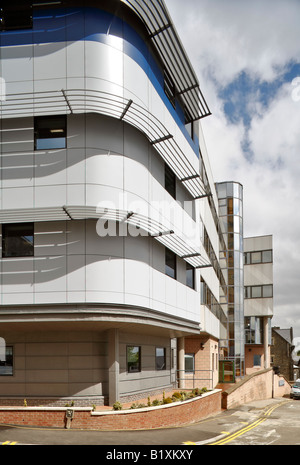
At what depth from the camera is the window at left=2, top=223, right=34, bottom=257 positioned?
62.7ft

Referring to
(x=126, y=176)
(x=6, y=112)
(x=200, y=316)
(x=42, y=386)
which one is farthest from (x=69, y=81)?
(x=200, y=316)

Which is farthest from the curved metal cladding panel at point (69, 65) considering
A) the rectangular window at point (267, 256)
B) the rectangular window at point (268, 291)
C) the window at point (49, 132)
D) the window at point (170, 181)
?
the rectangular window at point (267, 256)

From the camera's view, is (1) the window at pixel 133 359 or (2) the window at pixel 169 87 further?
(2) the window at pixel 169 87

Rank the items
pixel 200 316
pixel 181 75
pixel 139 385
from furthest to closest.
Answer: pixel 200 316
pixel 181 75
pixel 139 385

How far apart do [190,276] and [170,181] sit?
644 cm

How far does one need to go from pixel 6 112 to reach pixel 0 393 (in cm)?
1105

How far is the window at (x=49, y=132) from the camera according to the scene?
19500 mm

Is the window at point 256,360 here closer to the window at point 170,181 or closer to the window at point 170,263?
the window at point 170,263

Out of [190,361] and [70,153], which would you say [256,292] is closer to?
[190,361]

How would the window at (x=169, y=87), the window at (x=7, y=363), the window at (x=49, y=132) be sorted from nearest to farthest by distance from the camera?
the window at (x=49, y=132) < the window at (x=7, y=363) < the window at (x=169, y=87)

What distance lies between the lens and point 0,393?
65.4ft

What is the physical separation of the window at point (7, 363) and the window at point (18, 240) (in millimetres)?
4175

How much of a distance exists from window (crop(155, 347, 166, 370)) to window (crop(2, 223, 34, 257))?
34.9 ft

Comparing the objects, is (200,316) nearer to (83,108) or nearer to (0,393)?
(0,393)
